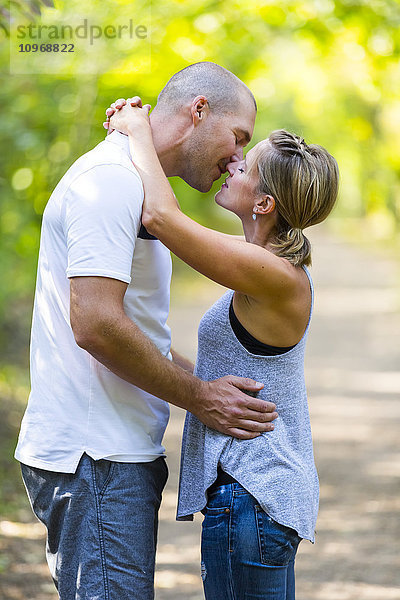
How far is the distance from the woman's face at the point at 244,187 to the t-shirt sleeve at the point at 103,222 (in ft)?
1.21

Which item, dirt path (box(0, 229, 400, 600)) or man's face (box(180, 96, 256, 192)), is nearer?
man's face (box(180, 96, 256, 192))

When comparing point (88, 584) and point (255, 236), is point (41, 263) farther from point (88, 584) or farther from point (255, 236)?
point (88, 584)

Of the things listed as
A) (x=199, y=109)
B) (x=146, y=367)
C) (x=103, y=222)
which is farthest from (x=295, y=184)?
(x=146, y=367)

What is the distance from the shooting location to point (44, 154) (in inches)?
250

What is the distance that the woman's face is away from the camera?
251 centimetres

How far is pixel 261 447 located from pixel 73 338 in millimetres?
657

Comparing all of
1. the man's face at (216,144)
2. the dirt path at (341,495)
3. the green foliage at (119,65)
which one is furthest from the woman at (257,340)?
the green foliage at (119,65)

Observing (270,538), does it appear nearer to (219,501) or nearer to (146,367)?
(219,501)

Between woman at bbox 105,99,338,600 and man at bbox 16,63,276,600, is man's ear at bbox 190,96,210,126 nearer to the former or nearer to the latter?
woman at bbox 105,99,338,600

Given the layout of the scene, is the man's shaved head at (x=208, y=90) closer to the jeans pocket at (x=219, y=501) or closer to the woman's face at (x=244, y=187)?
the woman's face at (x=244, y=187)

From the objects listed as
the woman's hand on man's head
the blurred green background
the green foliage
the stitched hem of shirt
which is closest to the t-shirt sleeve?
the stitched hem of shirt

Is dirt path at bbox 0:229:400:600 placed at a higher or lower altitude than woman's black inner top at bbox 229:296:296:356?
lower

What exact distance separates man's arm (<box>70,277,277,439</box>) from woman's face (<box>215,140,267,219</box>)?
51 centimetres

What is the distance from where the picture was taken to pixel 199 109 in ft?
8.54
